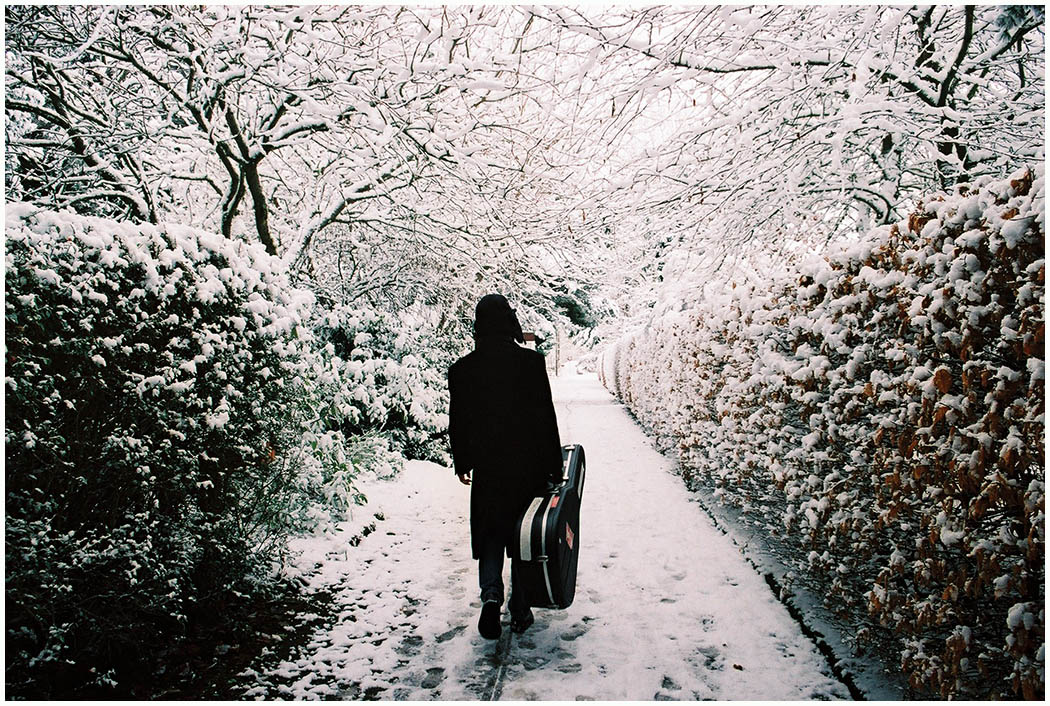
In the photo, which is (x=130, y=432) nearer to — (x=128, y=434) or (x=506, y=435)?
(x=128, y=434)

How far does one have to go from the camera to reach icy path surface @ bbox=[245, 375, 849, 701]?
2838 mm

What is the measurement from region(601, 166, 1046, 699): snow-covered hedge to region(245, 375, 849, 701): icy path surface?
0.55 metres

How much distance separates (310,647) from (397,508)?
2806 mm

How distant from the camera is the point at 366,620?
3.65 metres

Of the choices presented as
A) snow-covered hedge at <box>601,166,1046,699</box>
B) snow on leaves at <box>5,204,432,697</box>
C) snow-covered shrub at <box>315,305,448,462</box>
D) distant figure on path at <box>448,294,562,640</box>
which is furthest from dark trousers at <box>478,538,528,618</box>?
snow-covered shrub at <box>315,305,448,462</box>

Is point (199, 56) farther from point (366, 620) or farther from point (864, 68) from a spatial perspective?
point (864, 68)

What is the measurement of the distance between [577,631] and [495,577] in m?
0.62

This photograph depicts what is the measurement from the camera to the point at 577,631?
3.41 m

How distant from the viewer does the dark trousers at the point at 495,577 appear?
3270 mm

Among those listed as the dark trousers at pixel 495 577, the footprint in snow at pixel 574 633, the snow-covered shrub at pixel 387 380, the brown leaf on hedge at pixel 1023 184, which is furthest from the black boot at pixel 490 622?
the snow-covered shrub at pixel 387 380

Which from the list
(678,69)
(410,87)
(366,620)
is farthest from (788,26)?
(366,620)

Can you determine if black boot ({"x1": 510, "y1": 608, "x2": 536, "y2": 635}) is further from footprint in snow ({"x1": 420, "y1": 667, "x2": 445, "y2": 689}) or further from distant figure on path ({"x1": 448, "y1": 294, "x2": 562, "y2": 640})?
footprint in snow ({"x1": 420, "y1": 667, "x2": 445, "y2": 689})

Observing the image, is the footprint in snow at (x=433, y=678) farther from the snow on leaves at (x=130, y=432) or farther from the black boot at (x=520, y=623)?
the snow on leaves at (x=130, y=432)

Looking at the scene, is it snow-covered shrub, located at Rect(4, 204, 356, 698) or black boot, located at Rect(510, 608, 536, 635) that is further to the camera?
black boot, located at Rect(510, 608, 536, 635)
